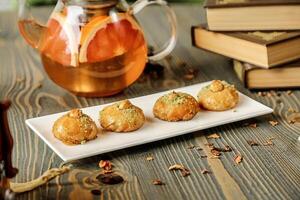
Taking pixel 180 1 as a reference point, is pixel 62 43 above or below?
above

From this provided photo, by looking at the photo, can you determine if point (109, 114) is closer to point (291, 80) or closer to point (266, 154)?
point (266, 154)

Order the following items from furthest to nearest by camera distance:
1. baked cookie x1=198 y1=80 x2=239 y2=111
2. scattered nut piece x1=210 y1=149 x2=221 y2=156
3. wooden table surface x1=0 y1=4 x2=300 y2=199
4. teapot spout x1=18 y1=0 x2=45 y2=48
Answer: teapot spout x1=18 y1=0 x2=45 y2=48 < baked cookie x1=198 y1=80 x2=239 y2=111 < scattered nut piece x1=210 y1=149 x2=221 y2=156 < wooden table surface x1=0 y1=4 x2=300 y2=199

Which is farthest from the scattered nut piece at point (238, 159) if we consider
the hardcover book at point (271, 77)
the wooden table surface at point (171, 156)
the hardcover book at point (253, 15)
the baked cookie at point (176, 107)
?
the hardcover book at point (253, 15)

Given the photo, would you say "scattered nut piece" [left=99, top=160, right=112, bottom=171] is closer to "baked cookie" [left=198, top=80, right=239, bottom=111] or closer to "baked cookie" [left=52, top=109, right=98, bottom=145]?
"baked cookie" [left=52, top=109, right=98, bottom=145]

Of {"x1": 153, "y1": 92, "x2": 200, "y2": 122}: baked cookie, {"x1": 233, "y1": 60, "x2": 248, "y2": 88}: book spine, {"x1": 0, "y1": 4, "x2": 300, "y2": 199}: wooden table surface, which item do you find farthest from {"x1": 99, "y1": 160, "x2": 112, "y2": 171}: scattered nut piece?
{"x1": 233, "y1": 60, "x2": 248, "y2": 88}: book spine

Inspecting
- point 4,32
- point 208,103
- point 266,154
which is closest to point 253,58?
point 208,103

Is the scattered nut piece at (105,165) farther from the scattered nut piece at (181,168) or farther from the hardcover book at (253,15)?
the hardcover book at (253,15)
